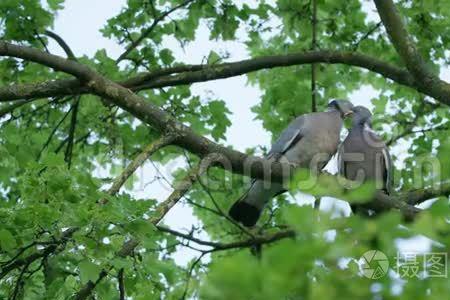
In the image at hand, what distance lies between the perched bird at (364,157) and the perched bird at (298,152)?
0.26 m

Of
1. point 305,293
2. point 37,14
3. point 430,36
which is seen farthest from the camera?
point 430,36

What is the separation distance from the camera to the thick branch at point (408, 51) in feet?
18.6

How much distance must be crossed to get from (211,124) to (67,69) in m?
2.24

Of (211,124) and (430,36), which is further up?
(430,36)

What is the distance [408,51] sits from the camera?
567cm

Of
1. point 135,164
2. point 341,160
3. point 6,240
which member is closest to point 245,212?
point 341,160

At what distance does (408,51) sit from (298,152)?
5.07 ft

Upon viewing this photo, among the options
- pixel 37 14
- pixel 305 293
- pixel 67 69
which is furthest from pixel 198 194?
pixel 305 293

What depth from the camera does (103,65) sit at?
669cm

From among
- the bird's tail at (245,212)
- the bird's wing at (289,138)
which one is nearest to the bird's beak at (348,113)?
the bird's wing at (289,138)

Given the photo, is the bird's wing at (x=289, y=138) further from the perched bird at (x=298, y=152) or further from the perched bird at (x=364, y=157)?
the perched bird at (x=364, y=157)

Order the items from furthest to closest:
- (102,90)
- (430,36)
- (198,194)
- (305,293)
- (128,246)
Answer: (198,194)
(430,36)
(102,90)
(128,246)
(305,293)

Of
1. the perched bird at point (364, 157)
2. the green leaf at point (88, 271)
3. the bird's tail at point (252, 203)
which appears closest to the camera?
the green leaf at point (88, 271)

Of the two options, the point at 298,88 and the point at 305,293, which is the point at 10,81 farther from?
the point at 305,293
